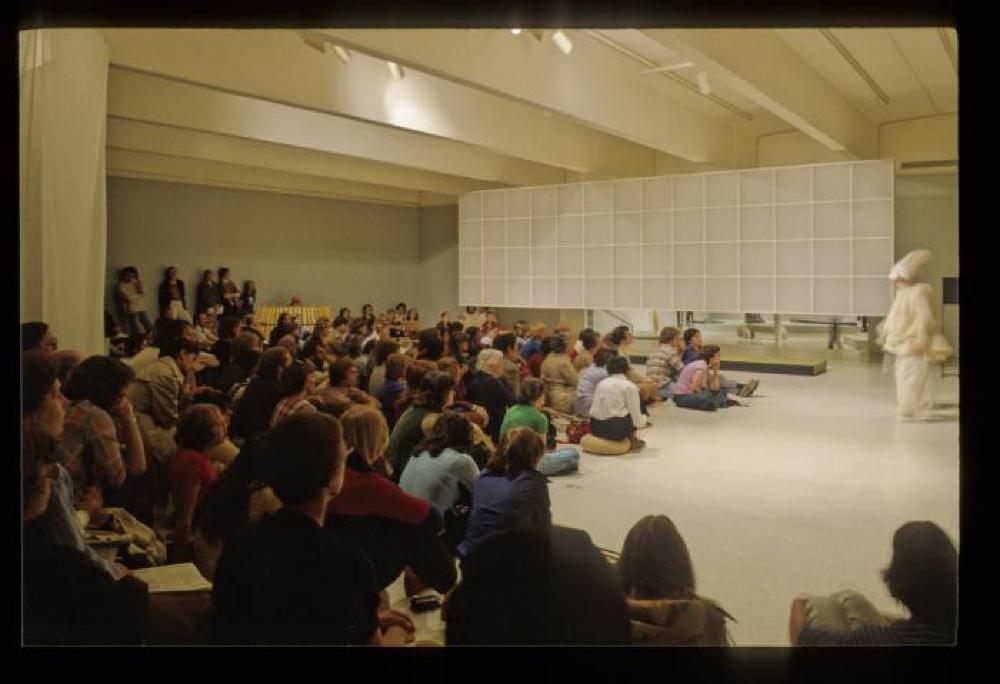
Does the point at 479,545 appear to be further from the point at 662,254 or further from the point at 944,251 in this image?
the point at 662,254

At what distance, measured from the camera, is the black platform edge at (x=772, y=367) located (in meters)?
7.07

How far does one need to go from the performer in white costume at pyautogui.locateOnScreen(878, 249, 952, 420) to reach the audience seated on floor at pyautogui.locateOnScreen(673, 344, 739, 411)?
1442mm

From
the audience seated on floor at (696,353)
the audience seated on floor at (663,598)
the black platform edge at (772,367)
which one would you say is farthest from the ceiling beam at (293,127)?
the audience seated on floor at (663,598)

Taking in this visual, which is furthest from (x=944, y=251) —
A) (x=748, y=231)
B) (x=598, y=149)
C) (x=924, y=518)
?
(x=598, y=149)

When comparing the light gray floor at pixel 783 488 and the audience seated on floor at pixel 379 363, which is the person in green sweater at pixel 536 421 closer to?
the light gray floor at pixel 783 488

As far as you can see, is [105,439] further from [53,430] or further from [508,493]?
[508,493]

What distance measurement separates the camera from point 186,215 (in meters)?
9.36

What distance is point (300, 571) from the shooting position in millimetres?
2658

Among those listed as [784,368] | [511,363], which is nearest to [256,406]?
[511,363]

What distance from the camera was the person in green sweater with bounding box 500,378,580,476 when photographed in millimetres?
4359

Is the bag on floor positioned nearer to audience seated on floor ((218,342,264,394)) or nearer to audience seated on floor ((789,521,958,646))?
audience seated on floor ((218,342,264,394))

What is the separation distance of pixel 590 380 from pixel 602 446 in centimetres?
63

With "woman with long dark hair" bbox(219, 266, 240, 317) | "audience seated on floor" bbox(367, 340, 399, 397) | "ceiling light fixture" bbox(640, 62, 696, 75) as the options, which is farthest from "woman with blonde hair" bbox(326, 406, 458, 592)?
"woman with long dark hair" bbox(219, 266, 240, 317)

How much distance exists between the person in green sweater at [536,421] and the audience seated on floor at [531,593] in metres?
0.68
